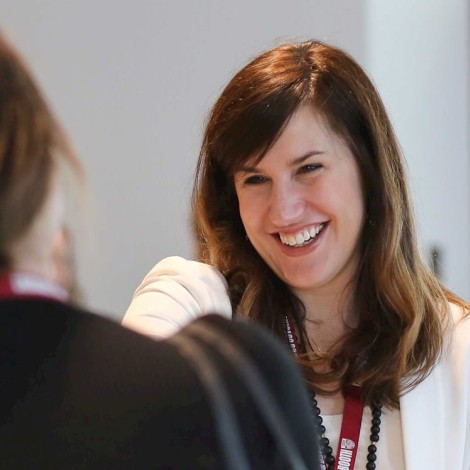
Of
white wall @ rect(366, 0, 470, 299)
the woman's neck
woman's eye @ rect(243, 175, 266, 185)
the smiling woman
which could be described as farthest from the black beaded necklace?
white wall @ rect(366, 0, 470, 299)

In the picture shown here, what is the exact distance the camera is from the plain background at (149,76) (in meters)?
2.57

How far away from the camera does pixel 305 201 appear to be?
164 centimetres

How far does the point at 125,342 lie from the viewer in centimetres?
71

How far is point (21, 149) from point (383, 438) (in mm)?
1044

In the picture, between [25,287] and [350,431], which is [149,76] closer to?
[350,431]

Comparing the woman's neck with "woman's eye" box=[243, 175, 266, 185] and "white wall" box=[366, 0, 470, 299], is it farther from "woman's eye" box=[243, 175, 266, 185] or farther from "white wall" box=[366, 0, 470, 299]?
"white wall" box=[366, 0, 470, 299]

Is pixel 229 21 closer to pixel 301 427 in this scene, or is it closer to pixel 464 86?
pixel 464 86

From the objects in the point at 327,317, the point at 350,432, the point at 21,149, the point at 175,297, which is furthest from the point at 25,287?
the point at 327,317

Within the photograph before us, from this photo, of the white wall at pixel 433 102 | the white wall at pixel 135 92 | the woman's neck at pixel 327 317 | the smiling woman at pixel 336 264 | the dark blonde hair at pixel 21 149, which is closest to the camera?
the dark blonde hair at pixel 21 149

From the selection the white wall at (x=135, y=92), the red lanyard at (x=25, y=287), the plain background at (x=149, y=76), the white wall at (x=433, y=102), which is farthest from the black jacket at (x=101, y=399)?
the white wall at (x=433, y=102)

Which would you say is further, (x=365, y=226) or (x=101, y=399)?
(x=365, y=226)

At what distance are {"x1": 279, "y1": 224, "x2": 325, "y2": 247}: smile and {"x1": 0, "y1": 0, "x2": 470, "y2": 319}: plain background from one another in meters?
0.81

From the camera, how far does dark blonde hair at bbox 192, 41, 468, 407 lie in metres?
1.63

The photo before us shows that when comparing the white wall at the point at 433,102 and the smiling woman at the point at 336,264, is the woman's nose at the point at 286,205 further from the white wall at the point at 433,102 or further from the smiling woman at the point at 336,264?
the white wall at the point at 433,102
